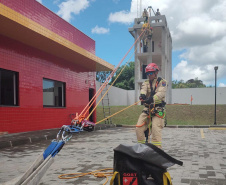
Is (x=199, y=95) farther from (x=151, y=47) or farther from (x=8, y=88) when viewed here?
(x=8, y=88)

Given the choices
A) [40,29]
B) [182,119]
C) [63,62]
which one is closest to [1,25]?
[40,29]

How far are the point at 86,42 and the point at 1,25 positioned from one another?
864cm

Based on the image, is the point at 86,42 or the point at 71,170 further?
the point at 86,42

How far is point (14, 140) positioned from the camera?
8.68 meters

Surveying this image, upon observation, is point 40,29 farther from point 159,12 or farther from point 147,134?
point 159,12

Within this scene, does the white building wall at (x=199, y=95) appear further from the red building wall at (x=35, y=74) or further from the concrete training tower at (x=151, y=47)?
the red building wall at (x=35, y=74)

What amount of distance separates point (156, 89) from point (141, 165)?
3.00 meters

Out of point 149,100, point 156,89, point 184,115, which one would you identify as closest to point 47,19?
point 156,89

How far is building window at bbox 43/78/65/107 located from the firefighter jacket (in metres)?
8.33

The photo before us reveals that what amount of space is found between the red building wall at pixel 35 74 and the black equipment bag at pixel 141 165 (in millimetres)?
8223

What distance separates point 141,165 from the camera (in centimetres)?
291

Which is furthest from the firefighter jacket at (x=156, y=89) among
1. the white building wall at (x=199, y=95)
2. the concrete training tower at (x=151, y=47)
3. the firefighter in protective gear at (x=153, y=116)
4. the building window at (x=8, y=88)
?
the white building wall at (x=199, y=95)

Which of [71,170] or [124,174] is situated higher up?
[124,174]

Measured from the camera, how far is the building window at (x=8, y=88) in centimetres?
1038
